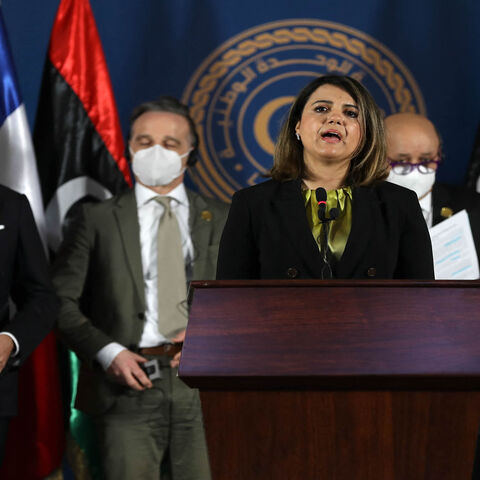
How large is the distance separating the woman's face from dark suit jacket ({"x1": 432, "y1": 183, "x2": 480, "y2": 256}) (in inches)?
56.0

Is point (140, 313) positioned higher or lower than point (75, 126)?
lower

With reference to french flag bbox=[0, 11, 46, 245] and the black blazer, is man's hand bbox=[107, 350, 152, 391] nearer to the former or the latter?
french flag bbox=[0, 11, 46, 245]

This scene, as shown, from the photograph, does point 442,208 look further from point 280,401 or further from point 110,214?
point 280,401

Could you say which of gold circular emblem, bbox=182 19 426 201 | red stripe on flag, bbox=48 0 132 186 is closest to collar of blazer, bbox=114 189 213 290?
red stripe on flag, bbox=48 0 132 186

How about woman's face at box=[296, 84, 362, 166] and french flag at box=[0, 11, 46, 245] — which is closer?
woman's face at box=[296, 84, 362, 166]

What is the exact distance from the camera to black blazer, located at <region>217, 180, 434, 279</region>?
62.9 inches

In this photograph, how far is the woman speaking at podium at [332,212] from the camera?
1.60 meters

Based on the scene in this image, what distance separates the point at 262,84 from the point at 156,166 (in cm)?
104

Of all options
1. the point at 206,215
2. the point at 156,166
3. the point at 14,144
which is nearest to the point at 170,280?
the point at 206,215

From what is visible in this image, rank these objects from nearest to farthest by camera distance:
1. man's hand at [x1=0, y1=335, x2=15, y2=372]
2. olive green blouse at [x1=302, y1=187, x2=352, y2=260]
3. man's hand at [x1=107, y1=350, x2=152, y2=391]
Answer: olive green blouse at [x1=302, y1=187, x2=352, y2=260] → man's hand at [x1=0, y1=335, x2=15, y2=372] → man's hand at [x1=107, y1=350, x2=152, y2=391]

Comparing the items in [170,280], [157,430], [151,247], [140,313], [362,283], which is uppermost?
[362,283]

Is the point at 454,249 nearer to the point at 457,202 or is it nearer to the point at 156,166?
the point at 457,202

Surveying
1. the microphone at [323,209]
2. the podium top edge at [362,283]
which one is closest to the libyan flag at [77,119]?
the microphone at [323,209]

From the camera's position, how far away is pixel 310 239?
1608 mm
